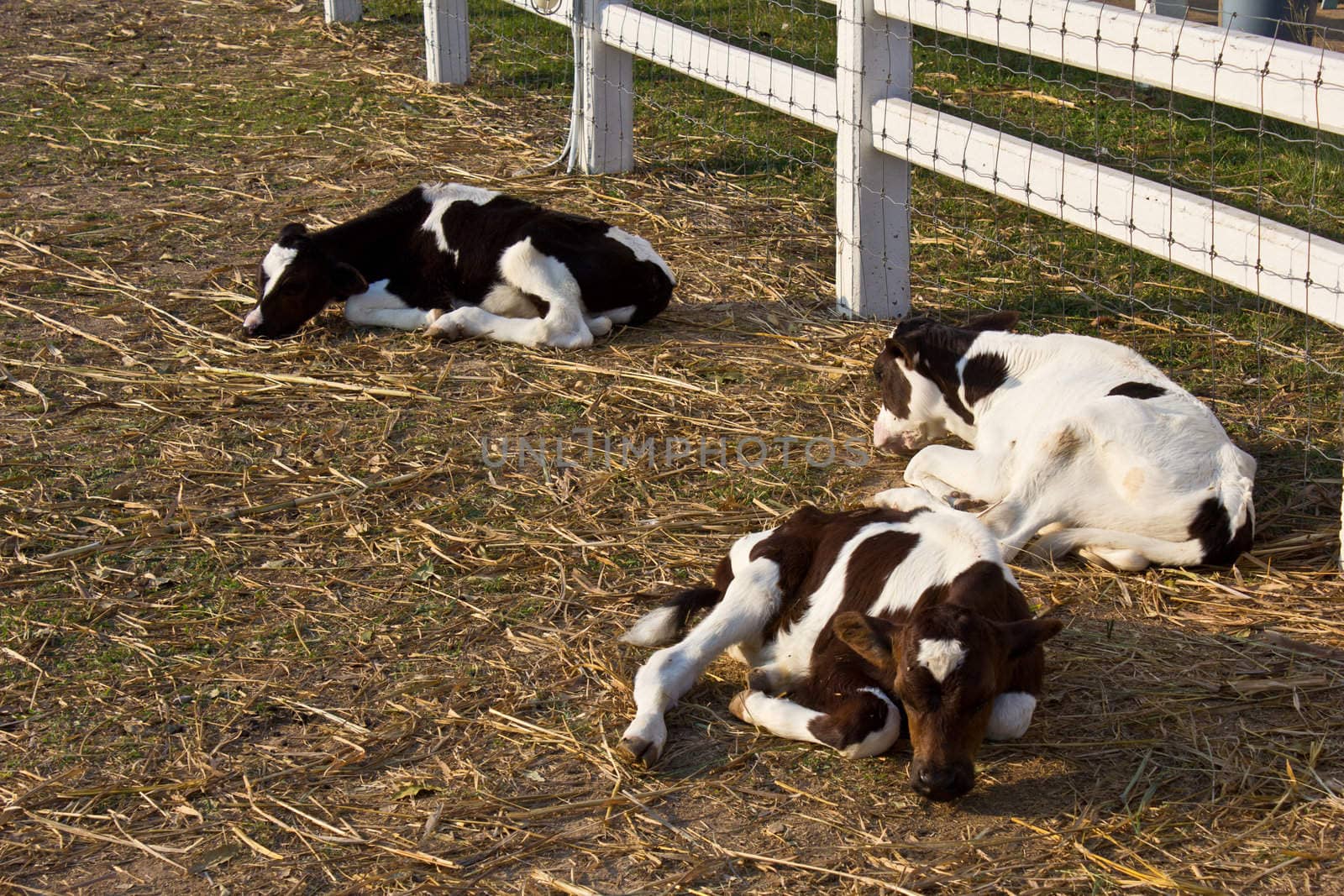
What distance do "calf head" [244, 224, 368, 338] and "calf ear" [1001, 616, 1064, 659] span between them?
4170 mm

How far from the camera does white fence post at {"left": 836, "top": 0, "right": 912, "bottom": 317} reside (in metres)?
6.64

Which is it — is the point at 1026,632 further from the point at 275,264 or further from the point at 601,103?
the point at 601,103

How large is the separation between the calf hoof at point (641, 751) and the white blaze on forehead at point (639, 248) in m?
3.35

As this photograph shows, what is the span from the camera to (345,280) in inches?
271

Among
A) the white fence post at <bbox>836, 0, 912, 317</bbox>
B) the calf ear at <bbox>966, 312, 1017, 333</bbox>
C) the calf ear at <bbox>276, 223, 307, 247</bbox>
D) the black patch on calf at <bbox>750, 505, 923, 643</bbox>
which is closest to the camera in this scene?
the black patch on calf at <bbox>750, 505, 923, 643</bbox>

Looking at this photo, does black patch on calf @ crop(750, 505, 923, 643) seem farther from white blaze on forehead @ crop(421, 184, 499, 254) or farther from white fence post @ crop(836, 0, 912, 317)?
white blaze on forehead @ crop(421, 184, 499, 254)

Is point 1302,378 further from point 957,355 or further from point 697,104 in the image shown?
point 697,104

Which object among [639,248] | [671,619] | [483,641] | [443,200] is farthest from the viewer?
[443,200]

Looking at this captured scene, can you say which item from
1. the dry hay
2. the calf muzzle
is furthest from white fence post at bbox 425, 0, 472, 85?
the calf muzzle

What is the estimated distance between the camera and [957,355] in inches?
222

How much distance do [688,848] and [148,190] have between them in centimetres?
651

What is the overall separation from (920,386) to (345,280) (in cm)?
279

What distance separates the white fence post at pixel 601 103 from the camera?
8.78m

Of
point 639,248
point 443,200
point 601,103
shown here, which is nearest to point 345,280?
point 443,200
